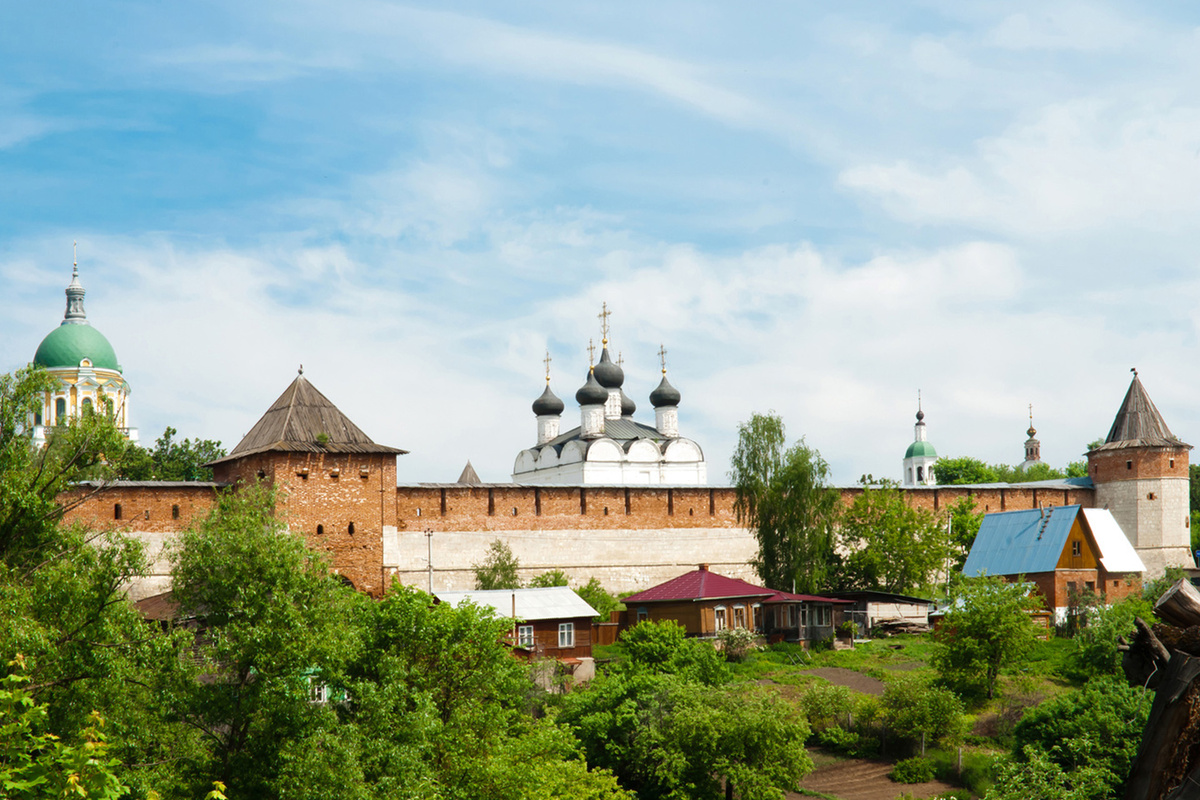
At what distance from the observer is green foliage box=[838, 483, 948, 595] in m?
28.2

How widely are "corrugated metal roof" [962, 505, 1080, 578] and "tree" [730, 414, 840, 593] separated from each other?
3.46 metres

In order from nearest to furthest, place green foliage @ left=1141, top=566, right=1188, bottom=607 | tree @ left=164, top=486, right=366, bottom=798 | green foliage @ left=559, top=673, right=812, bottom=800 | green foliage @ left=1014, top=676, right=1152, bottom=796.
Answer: tree @ left=164, top=486, right=366, bottom=798 < green foliage @ left=1014, top=676, right=1152, bottom=796 < green foliage @ left=559, top=673, right=812, bottom=800 < green foliage @ left=1141, top=566, right=1188, bottom=607

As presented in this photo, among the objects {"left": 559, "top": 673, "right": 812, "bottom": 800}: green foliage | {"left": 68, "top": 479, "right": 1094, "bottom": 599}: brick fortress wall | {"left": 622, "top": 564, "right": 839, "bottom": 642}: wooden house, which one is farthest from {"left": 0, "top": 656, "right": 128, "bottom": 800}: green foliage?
{"left": 622, "top": 564, "right": 839, "bottom": 642}: wooden house

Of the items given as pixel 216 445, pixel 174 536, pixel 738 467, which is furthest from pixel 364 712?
pixel 216 445

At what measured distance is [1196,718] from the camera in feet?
8.54

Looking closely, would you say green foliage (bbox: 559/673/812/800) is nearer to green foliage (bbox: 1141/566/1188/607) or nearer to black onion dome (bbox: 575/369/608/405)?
green foliage (bbox: 1141/566/1188/607)

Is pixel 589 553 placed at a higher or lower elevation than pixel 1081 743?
higher

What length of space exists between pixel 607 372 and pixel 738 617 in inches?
881

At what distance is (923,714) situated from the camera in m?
18.0

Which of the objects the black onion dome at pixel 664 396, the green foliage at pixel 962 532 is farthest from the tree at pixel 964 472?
Result: the green foliage at pixel 962 532

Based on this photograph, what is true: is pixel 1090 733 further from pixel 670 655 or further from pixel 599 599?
pixel 599 599

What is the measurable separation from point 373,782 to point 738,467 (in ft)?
56.6

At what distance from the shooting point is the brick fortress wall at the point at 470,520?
23.4 m

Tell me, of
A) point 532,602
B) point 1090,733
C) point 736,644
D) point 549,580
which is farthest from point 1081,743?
point 549,580
